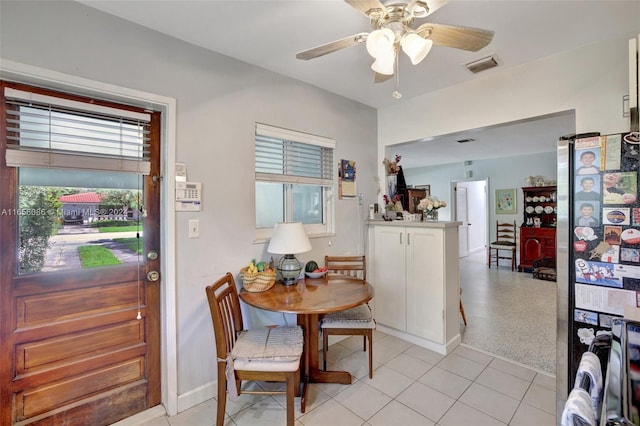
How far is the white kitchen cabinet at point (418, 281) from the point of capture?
102 inches

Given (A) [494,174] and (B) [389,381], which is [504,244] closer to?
(A) [494,174]

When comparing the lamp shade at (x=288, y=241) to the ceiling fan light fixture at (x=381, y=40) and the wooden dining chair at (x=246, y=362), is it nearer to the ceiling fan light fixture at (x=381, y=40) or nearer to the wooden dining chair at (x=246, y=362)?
the wooden dining chair at (x=246, y=362)

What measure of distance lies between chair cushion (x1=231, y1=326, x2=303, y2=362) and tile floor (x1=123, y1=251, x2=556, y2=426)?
0.47 m

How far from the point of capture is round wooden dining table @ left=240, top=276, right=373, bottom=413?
69.4 inches

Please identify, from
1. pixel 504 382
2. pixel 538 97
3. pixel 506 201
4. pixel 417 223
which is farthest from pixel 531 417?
pixel 506 201

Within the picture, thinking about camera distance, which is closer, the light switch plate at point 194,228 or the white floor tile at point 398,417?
the white floor tile at point 398,417

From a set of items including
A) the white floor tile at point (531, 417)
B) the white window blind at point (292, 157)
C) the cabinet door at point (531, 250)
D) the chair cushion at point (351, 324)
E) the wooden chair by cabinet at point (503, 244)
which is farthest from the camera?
the wooden chair by cabinet at point (503, 244)

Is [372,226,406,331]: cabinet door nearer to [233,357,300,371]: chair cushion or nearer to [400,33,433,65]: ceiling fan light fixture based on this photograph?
[233,357,300,371]: chair cushion

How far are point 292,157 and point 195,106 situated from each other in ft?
2.98

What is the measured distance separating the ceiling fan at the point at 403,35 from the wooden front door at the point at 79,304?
4.74 ft

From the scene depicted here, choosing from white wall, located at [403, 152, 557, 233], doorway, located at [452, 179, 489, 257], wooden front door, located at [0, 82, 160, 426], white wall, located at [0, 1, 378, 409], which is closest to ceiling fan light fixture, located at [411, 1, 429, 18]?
white wall, located at [0, 1, 378, 409]

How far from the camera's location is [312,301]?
183 cm

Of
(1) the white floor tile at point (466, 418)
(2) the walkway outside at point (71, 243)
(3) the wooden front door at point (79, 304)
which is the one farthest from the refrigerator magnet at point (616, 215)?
(2) the walkway outside at point (71, 243)

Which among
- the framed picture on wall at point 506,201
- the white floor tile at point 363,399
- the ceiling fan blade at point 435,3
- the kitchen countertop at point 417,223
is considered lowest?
the white floor tile at point 363,399
